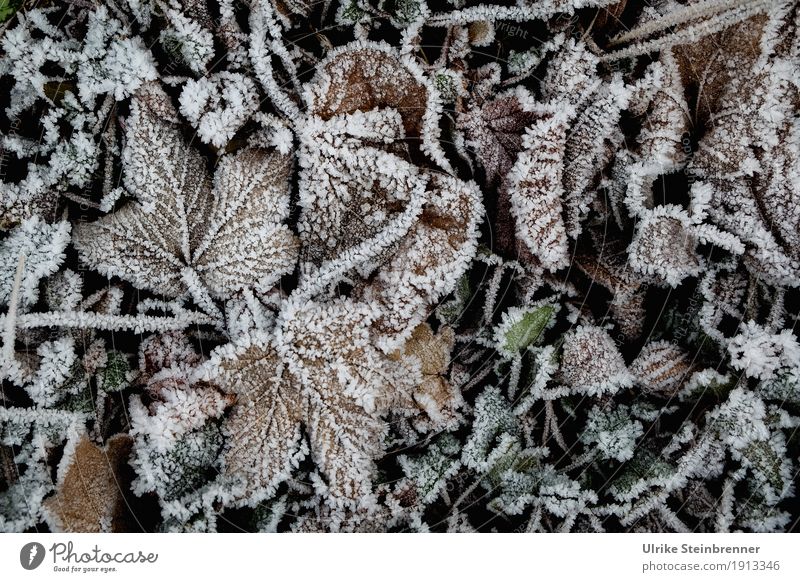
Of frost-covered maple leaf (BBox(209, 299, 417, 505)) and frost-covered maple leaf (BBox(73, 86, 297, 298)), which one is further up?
frost-covered maple leaf (BBox(73, 86, 297, 298))

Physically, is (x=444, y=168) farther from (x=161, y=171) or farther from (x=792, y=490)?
(x=792, y=490)
